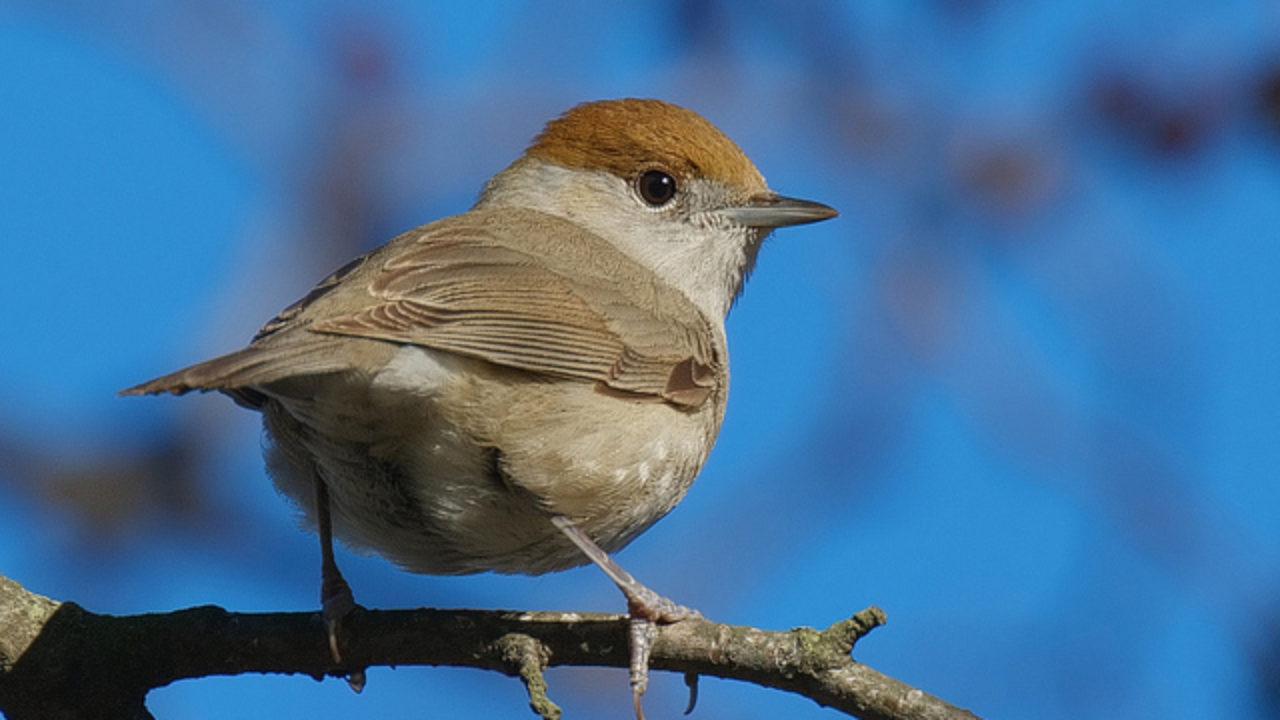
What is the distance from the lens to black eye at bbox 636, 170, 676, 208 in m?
5.63

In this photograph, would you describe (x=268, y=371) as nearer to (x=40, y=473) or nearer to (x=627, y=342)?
(x=627, y=342)

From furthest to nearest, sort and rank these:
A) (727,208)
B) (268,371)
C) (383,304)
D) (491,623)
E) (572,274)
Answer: (727,208)
(572,274)
(383,304)
(491,623)
(268,371)

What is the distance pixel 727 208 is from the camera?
5594mm

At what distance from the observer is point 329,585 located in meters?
4.17

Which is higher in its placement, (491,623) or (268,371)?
(268,371)

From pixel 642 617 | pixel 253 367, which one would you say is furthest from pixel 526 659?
pixel 253 367

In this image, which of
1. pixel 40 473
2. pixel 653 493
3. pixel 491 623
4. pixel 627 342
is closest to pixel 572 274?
pixel 627 342

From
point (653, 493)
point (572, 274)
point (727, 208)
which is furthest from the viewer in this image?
point (727, 208)

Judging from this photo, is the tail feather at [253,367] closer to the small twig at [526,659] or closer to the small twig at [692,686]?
the small twig at [526,659]

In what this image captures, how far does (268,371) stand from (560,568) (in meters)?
1.43

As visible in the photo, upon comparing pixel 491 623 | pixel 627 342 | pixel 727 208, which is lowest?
pixel 491 623

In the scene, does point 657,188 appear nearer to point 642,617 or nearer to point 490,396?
point 490,396

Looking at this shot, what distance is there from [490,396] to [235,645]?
0.97m

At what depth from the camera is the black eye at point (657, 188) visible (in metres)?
5.63
